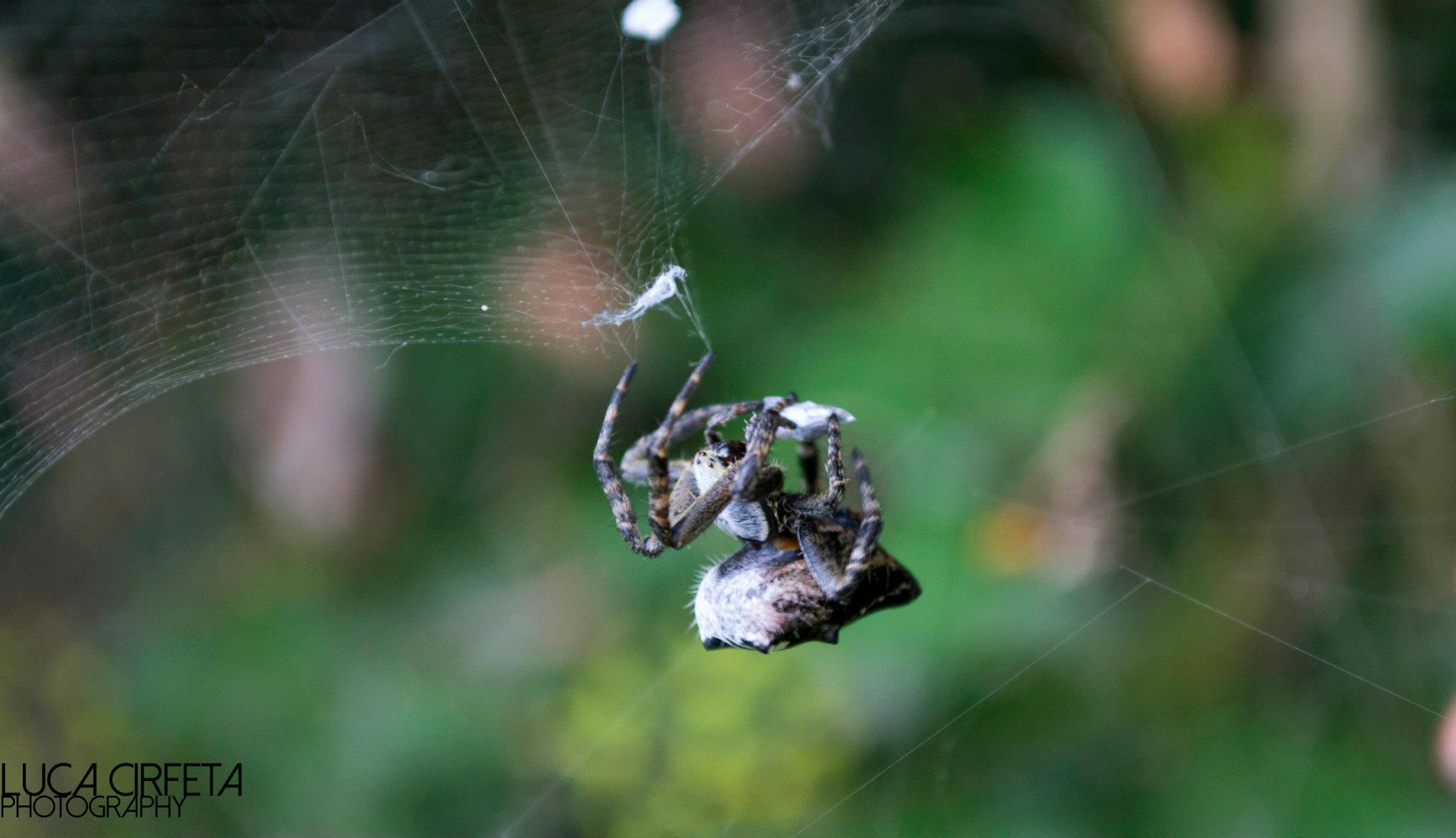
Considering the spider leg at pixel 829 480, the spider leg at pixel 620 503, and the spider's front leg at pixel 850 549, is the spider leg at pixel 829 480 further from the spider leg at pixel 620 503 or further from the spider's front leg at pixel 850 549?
the spider leg at pixel 620 503

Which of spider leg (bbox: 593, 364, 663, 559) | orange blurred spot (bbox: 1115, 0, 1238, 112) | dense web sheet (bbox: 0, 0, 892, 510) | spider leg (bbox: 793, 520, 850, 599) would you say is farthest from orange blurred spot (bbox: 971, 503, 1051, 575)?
orange blurred spot (bbox: 1115, 0, 1238, 112)

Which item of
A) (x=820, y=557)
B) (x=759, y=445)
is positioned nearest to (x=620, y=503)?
(x=759, y=445)

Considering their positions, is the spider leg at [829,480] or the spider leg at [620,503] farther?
the spider leg at [620,503]

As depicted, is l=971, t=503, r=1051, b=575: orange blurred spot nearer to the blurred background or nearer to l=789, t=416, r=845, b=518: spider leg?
the blurred background

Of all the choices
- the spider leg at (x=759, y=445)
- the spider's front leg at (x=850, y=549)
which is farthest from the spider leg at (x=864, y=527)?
the spider leg at (x=759, y=445)

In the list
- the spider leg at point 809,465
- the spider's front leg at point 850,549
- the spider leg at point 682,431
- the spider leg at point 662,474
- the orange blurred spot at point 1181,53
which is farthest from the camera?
the orange blurred spot at point 1181,53

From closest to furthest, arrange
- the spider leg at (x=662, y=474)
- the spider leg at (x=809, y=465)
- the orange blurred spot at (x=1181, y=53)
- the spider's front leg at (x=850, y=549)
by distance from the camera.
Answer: the spider leg at (x=662, y=474), the spider's front leg at (x=850, y=549), the spider leg at (x=809, y=465), the orange blurred spot at (x=1181, y=53)

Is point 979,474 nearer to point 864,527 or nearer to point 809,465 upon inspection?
point 809,465

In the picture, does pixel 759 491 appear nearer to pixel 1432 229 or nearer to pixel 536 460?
pixel 536 460
